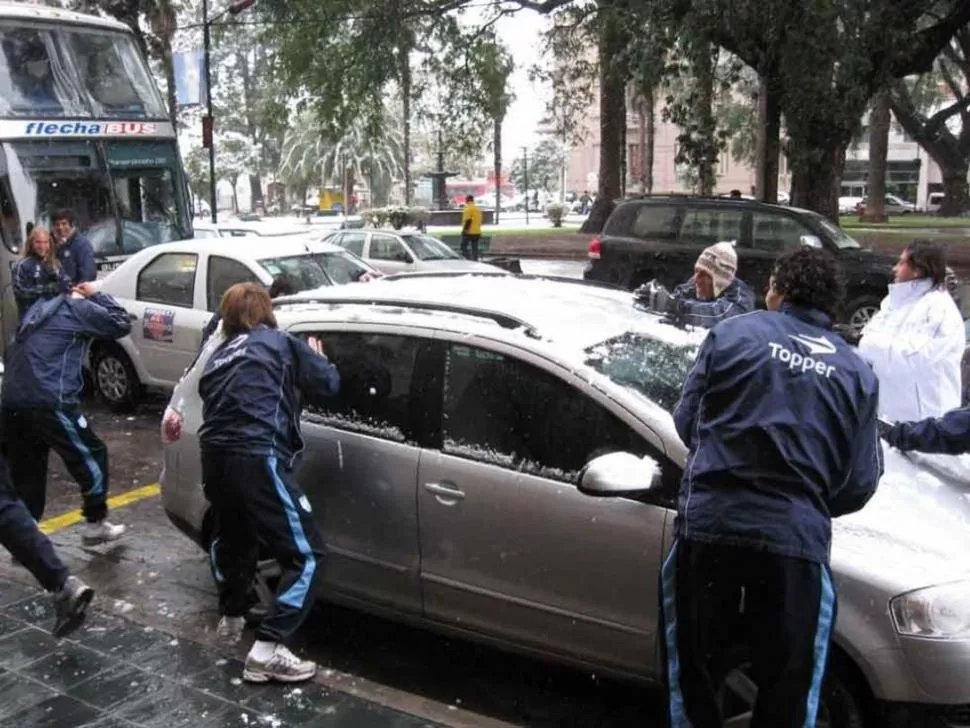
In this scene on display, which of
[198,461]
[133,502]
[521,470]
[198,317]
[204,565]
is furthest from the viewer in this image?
[198,317]

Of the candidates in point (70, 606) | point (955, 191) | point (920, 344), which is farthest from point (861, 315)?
point (955, 191)

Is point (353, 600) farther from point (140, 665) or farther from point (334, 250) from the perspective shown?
point (334, 250)

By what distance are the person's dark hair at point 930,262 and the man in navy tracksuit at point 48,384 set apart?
4358mm

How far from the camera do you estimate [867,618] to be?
3.21m

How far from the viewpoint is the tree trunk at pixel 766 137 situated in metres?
15.7

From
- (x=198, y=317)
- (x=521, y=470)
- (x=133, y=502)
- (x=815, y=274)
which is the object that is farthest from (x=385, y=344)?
(x=198, y=317)

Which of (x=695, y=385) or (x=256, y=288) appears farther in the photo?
(x=256, y=288)

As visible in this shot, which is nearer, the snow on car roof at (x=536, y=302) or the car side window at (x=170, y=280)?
the snow on car roof at (x=536, y=302)

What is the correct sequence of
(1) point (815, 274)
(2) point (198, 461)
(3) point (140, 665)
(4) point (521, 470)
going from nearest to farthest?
(1) point (815, 274) → (4) point (521, 470) → (3) point (140, 665) → (2) point (198, 461)

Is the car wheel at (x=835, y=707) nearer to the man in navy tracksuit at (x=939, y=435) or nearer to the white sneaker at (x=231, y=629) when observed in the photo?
A: the man in navy tracksuit at (x=939, y=435)

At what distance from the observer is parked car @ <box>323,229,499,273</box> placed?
15.8m

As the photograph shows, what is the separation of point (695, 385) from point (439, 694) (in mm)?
1952

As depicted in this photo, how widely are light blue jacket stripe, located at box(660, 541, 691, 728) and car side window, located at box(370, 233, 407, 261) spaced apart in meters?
13.2

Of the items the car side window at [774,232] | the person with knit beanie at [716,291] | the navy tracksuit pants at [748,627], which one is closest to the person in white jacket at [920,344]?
the person with knit beanie at [716,291]
